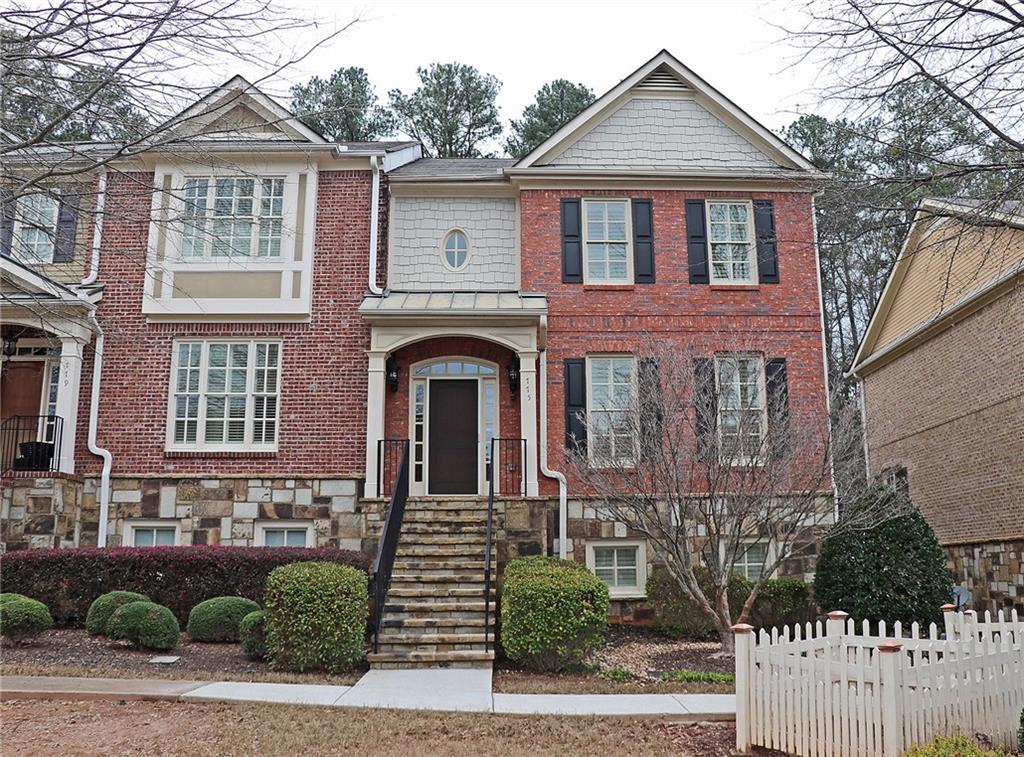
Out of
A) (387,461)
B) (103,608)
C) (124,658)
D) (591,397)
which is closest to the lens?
(124,658)

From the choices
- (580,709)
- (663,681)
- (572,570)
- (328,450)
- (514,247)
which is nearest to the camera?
(580,709)

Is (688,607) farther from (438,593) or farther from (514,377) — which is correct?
(514,377)

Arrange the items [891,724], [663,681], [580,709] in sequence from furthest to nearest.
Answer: [663,681], [580,709], [891,724]

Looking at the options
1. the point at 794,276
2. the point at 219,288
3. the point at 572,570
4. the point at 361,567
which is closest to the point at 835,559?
the point at 572,570

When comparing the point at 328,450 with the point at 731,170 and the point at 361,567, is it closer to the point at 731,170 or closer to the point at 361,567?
the point at 361,567

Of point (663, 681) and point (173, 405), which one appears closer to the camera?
point (663, 681)

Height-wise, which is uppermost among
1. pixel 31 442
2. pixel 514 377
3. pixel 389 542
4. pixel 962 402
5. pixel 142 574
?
pixel 514 377

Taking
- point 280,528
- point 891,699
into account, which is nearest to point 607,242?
point 280,528

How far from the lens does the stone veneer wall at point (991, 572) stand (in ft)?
47.9

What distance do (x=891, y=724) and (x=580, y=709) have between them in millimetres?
2627

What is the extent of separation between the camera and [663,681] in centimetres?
952

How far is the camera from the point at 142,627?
9883 mm

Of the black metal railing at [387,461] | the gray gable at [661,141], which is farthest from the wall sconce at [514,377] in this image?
the gray gable at [661,141]

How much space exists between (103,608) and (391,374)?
18.3 ft
